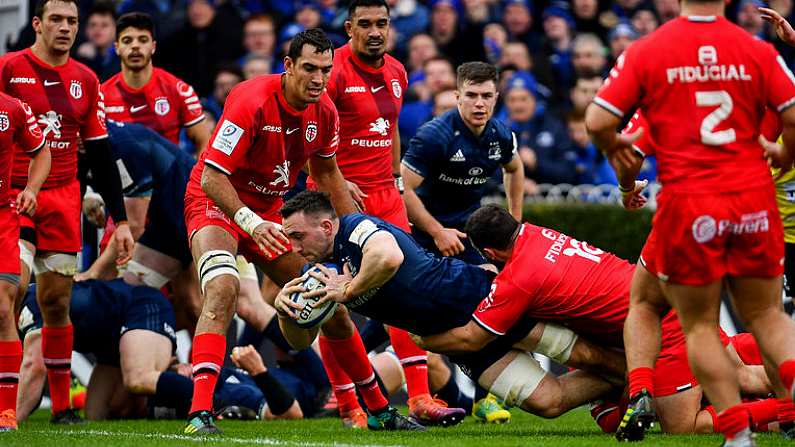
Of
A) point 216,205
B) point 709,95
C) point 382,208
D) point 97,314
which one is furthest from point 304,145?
point 709,95

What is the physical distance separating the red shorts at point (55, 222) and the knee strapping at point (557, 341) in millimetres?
3563

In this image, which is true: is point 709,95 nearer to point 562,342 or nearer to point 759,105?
point 759,105

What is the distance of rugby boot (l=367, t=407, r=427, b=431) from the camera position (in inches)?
328

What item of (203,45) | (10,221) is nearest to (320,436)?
(10,221)

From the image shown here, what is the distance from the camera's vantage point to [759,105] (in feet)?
19.7

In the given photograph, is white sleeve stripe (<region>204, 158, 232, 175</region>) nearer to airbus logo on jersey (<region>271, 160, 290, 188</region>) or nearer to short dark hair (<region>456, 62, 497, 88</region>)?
airbus logo on jersey (<region>271, 160, 290, 188</region>)

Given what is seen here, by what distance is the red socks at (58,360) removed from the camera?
29.8 ft

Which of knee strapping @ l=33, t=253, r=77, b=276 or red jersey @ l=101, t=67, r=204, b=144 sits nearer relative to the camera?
knee strapping @ l=33, t=253, r=77, b=276

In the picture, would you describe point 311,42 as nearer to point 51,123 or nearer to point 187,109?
point 51,123

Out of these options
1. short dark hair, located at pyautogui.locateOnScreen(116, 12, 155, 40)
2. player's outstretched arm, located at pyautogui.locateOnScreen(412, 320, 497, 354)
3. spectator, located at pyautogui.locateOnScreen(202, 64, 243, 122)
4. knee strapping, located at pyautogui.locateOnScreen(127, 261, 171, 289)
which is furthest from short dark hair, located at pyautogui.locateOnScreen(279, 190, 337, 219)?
spectator, located at pyautogui.locateOnScreen(202, 64, 243, 122)

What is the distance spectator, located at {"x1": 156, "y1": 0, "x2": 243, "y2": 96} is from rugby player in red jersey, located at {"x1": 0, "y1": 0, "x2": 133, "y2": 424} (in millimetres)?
6763

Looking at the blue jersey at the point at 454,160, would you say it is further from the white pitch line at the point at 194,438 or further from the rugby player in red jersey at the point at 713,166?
the rugby player in red jersey at the point at 713,166

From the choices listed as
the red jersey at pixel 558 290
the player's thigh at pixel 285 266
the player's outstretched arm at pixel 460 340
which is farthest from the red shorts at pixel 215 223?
the red jersey at pixel 558 290

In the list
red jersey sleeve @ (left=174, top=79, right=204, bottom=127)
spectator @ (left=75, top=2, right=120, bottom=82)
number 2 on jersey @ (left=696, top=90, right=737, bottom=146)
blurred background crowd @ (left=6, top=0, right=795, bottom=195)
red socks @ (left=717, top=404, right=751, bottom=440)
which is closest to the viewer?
red socks @ (left=717, top=404, right=751, bottom=440)
